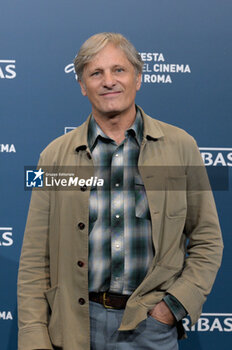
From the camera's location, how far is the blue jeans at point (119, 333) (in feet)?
4.83

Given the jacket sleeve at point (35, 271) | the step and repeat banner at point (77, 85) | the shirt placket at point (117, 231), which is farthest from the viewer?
the step and repeat banner at point (77, 85)

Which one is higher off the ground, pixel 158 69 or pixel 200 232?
pixel 158 69

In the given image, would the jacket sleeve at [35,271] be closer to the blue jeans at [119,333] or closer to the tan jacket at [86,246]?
the tan jacket at [86,246]

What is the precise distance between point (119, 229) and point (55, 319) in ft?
1.21

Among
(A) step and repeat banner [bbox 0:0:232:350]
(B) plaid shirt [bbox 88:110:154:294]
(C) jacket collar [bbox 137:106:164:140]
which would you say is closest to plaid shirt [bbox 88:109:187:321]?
(B) plaid shirt [bbox 88:110:154:294]

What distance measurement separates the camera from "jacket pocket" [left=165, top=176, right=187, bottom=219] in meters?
1.53

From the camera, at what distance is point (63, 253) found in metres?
1.53

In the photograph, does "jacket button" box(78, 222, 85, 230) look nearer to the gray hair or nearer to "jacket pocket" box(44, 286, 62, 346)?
"jacket pocket" box(44, 286, 62, 346)

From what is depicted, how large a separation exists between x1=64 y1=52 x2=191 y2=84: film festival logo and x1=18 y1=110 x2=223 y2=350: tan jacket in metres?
0.66

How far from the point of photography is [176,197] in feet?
5.08

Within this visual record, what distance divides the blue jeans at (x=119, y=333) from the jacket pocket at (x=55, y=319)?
0.11 metres

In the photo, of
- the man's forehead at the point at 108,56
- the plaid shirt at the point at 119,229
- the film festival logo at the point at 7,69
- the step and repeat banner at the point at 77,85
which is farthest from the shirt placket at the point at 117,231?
the film festival logo at the point at 7,69

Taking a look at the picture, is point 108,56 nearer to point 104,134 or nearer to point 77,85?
point 104,134

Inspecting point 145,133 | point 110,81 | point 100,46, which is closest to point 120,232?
point 145,133
